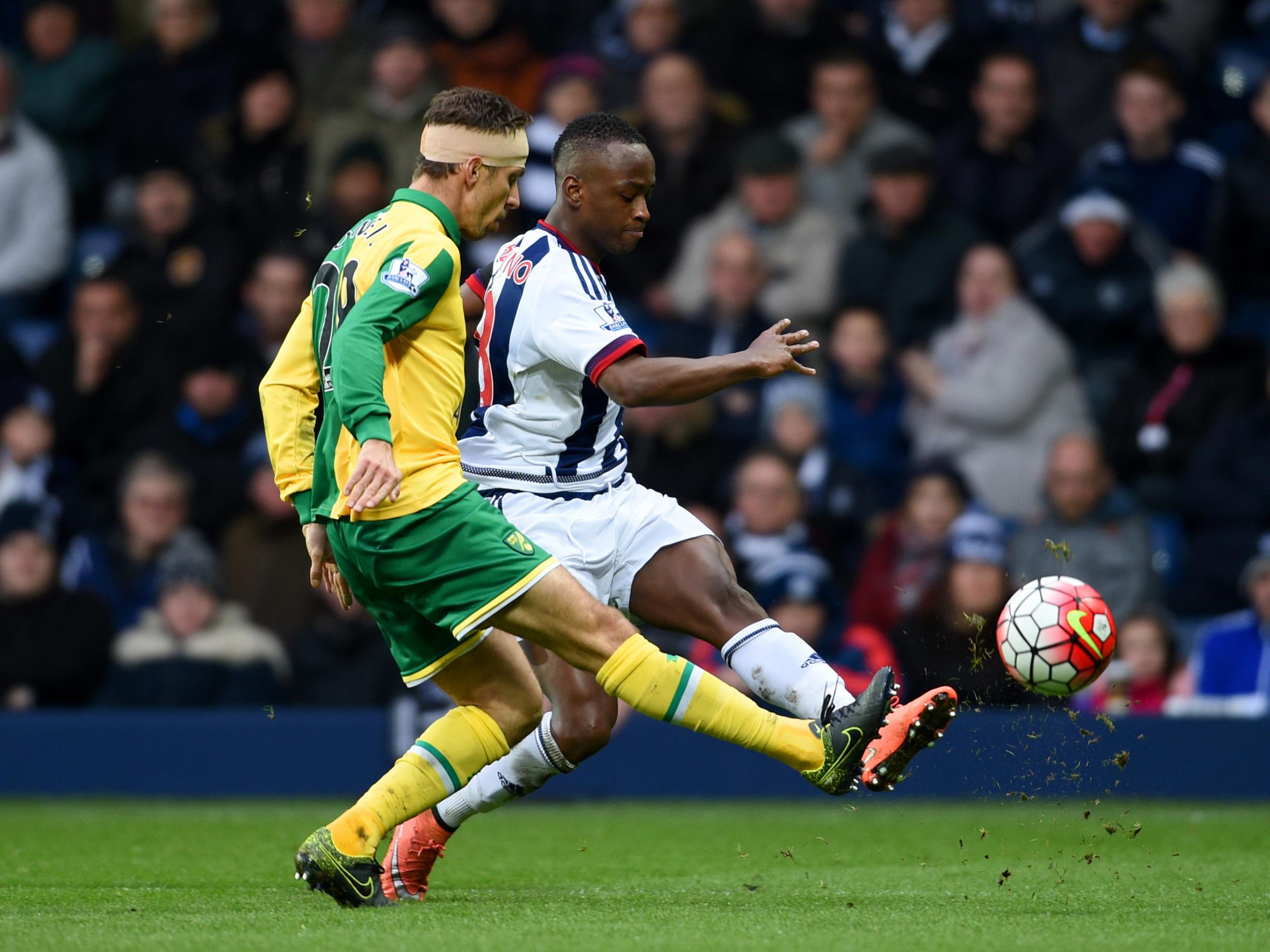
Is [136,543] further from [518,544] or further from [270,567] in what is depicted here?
[518,544]

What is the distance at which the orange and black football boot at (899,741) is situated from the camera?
4965mm

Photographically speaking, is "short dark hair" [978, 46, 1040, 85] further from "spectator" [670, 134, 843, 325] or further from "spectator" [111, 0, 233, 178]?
"spectator" [111, 0, 233, 178]

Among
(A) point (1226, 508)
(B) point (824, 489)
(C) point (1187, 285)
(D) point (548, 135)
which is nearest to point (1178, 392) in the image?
(C) point (1187, 285)

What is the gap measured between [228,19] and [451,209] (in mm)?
7862

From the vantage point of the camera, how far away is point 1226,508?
986cm

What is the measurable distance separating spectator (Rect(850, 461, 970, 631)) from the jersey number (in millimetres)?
4966

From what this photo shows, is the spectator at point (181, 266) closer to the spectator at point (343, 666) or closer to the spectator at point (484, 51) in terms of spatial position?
the spectator at point (484, 51)

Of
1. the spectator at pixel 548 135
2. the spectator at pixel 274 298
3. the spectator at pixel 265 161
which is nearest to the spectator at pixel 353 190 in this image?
the spectator at pixel 274 298

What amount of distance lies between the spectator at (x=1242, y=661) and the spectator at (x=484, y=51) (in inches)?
210

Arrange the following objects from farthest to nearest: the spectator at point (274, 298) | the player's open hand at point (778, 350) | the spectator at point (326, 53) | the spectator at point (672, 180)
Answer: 1. the spectator at point (326, 53)
2. the spectator at point (672, 180)
3. the spectator at point (274, 298)
4. the player's open hand at point (778, 350)

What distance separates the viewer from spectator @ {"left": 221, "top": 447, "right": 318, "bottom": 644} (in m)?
10.4

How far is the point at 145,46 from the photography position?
12.5 m

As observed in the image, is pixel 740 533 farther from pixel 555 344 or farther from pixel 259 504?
pixel 555 344

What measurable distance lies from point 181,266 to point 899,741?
7658 millimetres
